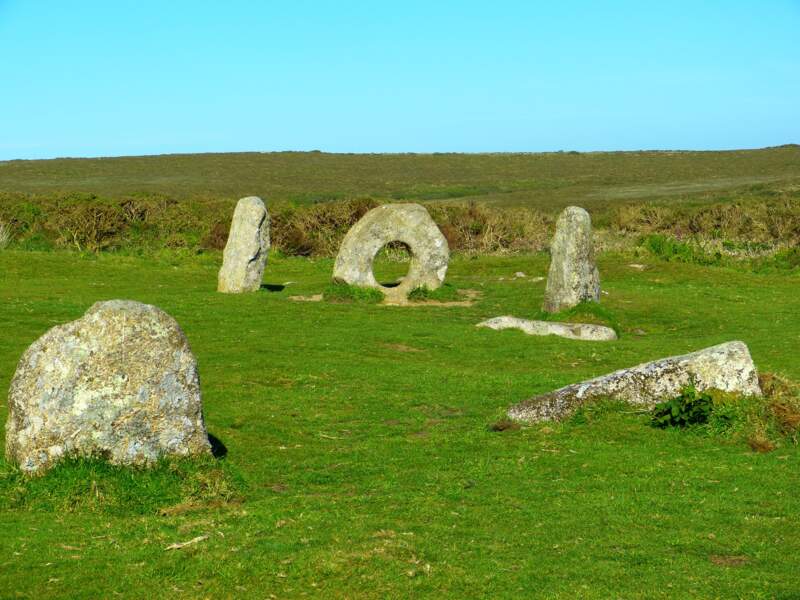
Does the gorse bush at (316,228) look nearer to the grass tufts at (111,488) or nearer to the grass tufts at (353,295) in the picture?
the grass tufts at (353,295)

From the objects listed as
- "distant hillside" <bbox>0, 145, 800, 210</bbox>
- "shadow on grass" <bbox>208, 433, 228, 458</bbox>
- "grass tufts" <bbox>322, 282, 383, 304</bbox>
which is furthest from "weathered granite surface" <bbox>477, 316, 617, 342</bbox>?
"distant hillside" <bbox>0, 145, 800, 210</bbox>

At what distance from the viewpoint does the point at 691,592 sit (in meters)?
9.48

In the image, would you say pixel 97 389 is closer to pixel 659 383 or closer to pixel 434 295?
pixel 659 383

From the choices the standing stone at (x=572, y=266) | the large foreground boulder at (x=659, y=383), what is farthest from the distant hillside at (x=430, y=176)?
the large foreground boulder at (x=659, y=383)

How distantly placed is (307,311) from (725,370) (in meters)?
16.2

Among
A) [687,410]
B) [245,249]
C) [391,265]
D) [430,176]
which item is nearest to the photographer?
[687,410]

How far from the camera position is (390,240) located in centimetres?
3400

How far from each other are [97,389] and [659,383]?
28.4 feet

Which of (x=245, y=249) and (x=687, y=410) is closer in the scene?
(x=687, y=410)

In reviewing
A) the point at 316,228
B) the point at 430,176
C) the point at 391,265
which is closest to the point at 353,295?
the point at 391,265

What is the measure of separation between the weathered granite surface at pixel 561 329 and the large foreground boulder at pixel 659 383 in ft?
33.2

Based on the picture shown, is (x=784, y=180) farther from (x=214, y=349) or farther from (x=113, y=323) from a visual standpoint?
(x=113, y=323)

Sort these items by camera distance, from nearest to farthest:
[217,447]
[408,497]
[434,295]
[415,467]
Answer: [408,497] → [415,467] → [217,447] → [434,295]

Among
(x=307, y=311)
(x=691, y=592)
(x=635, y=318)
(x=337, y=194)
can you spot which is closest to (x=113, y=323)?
(x=691, y=592)
